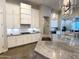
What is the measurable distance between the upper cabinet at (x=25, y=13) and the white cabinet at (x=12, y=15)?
34 cm

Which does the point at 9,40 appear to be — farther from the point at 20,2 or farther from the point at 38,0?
the point at 38,0

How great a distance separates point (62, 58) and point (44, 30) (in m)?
11.0

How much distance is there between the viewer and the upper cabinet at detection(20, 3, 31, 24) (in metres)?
9.28

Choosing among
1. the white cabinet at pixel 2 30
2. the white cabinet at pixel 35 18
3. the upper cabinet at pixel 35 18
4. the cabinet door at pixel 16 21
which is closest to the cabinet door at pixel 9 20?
the cabinet door at pixel 16 21

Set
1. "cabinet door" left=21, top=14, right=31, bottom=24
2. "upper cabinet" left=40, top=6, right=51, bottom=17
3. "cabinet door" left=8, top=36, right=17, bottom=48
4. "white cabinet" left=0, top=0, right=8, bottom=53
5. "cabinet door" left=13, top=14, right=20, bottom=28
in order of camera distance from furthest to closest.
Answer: "upper cabinet" left=40, top=6, right=51, bottom=17 < "cabinet door" left=21, top=14, right=31, bottom=24 < "cabinet door" left=13, top=14, right=20, bottom=28 < "cabinet door" left=8, top=36, right=17, bottom=48 < "white cabinet" left=0, top=0, right=8, bottom=53

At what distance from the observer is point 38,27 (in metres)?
11.7

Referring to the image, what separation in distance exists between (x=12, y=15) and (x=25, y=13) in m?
1.34

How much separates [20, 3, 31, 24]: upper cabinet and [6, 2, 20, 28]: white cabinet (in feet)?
1.11

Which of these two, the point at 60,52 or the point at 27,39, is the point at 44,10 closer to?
the point at 27,39

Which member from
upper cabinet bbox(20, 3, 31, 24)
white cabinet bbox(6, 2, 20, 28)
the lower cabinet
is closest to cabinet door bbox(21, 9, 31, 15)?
upper cabinet bbox(20, 3, 31, 24)

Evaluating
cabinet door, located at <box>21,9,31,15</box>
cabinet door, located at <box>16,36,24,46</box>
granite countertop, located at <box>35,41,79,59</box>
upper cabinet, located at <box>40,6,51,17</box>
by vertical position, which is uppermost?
upper cabinet, located at <box>40,6,51,17</box>

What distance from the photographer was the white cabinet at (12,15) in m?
8.15

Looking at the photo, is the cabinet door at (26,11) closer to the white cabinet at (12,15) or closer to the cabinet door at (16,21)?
the white cabinet at (12,15)

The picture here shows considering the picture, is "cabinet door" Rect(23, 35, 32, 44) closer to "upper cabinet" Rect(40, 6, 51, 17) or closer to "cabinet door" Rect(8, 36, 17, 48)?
"cabinet door" Rect(8, 36, 17, 48)
